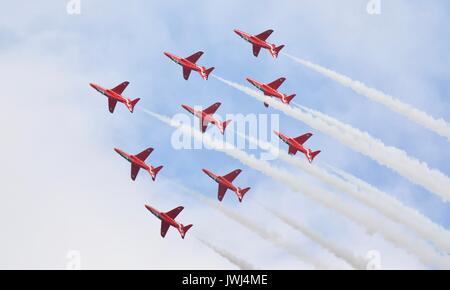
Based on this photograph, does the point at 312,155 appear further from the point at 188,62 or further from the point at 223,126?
the point at 188,62

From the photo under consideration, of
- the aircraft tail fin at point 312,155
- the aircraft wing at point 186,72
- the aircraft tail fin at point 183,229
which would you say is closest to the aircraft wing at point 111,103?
the aircraft wing at point 186,72

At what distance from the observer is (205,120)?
133875 mm

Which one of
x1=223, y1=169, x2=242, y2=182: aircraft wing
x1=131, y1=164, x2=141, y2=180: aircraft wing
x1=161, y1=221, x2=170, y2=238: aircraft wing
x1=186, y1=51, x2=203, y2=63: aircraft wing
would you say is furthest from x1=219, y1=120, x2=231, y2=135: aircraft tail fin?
x1=161, y1=221, x2=170, y2=238: aircraft wing

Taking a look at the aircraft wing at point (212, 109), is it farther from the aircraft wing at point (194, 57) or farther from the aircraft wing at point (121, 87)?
the aircraft wing at point (121, 87)

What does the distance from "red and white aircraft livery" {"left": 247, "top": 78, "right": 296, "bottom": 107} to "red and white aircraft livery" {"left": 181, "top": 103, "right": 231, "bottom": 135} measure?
6.47 meters

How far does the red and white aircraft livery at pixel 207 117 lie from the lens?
132m

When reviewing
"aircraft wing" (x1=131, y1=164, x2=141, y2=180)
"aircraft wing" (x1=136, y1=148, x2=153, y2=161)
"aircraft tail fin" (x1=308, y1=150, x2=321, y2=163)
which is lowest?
"aircraft wing" (x1=131, y1=164, x2=141, y2=180)

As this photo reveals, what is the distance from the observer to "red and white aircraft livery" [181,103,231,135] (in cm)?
13225

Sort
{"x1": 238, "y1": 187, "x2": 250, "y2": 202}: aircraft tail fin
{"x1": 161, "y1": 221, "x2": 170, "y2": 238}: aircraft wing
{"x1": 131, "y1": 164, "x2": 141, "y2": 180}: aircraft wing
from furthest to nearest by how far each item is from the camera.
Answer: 1. {"x1": 131, "y1": 164, "x2": 141, "y2": 180}: aircraft wing
2. {"x1": 161, "y1": 221, "x2": 170, "y2": 238}: aircraft wing
3. {"x1": 238, "y1": 187, "x2": 250, "y2": 202}: aircraft tail fin

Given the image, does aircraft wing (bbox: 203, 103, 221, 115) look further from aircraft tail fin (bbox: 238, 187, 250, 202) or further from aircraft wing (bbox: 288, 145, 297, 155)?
aircraft tail fin (bbox: 238, 187, 250, 202)

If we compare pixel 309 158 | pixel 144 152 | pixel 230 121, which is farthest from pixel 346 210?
pixel 144 152

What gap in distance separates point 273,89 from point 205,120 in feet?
36.7

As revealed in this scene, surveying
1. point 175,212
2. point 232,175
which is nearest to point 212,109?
point 232,175

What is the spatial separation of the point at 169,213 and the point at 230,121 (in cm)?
1486
